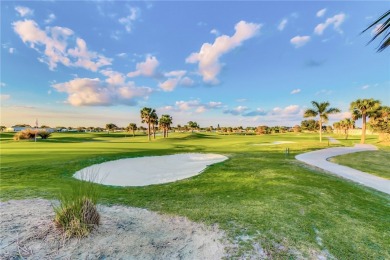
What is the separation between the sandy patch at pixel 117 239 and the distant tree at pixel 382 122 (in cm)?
4438

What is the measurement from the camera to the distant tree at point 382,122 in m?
35.2

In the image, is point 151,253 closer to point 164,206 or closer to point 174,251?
point 174,251

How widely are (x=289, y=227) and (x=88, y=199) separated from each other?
181 inches

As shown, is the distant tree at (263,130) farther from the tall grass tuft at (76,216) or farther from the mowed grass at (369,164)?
the tall grass tuft at (76,216)

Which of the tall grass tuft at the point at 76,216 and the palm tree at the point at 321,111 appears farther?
the palm tree at the point at 321,111

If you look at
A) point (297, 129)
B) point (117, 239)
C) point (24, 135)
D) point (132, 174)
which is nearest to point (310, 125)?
point (297, 129)

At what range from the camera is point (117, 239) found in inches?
165

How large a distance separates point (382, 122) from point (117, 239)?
48303 millimetres

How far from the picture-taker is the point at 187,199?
21.8 ft

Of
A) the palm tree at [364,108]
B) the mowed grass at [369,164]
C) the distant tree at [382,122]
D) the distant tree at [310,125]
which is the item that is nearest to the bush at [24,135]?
the mowed grass at [369,164]

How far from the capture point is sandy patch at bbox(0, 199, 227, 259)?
367cm

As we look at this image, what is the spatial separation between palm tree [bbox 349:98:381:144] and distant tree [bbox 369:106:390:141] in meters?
1.62

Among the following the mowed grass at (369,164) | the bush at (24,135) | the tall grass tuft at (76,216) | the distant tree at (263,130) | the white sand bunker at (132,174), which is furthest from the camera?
the distant tree at (263,130)

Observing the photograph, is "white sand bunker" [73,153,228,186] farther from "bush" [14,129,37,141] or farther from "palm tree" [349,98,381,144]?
"palm tree" [349,98,381,144]
